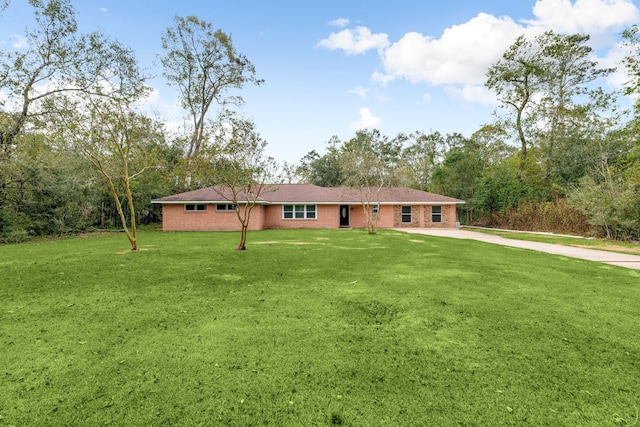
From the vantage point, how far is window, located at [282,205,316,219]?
77.4ft

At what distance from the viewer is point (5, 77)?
16031 mm

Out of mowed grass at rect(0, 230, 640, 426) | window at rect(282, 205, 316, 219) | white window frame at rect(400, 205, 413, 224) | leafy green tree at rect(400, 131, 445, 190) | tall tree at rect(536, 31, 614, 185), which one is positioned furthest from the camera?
leafy green tree at rect(400, 131, 445, 190)

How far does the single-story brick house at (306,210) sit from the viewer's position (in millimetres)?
20938

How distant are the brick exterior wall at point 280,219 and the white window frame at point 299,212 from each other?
239 millimetres

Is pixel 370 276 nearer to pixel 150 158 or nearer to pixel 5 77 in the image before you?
pixel 150 158

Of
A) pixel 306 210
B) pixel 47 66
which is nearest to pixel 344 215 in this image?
pixel 306 210

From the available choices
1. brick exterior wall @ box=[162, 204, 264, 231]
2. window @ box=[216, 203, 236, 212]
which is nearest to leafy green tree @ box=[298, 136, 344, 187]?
window @ box=[216, 203, 236, 212]

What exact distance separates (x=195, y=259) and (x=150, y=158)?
4.41 m

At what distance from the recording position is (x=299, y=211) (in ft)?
77.8

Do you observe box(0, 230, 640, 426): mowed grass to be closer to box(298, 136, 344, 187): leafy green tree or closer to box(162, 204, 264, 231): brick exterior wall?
box(162, 204, 264, 231): brick exterior wall

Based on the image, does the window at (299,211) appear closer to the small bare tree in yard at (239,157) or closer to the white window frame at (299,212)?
the white window frame at (299,212)

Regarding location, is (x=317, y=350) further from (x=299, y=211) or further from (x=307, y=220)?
(x=299, y=211)

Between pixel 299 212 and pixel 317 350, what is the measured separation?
67.4 ft

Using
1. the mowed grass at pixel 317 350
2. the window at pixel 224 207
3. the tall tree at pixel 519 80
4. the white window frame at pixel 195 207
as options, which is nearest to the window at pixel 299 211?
the window at pixel 224 207
